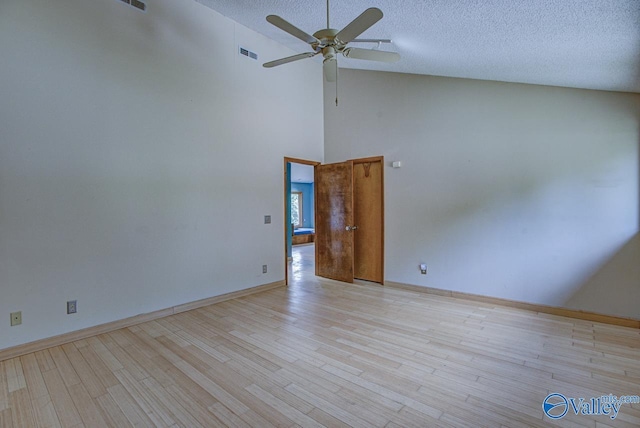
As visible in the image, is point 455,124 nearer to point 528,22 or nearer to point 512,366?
point 528,22

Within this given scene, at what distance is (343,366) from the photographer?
2359 millimetres

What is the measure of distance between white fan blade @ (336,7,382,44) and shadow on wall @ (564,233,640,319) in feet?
11.5

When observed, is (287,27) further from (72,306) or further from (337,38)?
(72,306)

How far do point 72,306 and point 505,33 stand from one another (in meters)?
4.64

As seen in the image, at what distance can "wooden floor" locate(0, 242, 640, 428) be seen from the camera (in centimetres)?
181

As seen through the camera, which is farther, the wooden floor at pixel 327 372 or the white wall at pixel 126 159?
the white wall at pixel 126 159

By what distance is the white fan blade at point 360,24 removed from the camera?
Result: 190cm

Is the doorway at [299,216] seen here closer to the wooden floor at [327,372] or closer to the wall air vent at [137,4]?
the wooden floor at [327,372]

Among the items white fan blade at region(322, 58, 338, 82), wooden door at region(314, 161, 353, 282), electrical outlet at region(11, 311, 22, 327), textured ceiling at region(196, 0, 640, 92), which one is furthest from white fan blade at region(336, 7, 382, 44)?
electrical outlet at region(11, 311, 22, 327)

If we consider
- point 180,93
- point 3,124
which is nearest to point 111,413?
point 3,124

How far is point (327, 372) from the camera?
2.27 metres

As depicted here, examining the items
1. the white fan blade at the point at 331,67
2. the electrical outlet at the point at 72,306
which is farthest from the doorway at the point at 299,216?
the electrical outlet at the point at 72,306

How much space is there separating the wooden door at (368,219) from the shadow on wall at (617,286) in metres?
2.57

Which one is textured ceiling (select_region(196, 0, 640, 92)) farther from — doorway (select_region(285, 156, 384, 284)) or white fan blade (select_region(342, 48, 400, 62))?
doorway (select_region(285, 156, 384, 284))
